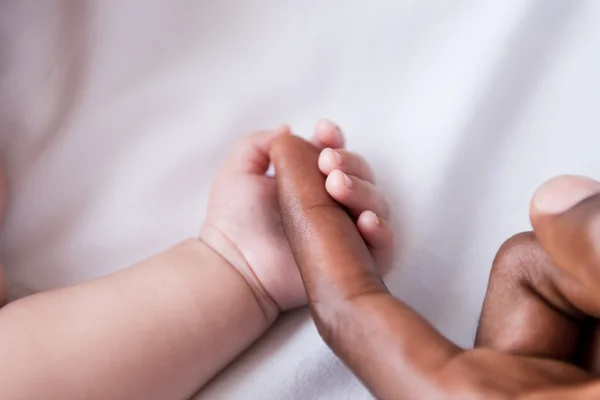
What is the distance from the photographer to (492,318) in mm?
441

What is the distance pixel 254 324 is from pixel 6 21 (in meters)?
0.42

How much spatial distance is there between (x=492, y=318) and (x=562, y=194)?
0.10 metres

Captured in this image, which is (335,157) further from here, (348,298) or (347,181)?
(348,298)

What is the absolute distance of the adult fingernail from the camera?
0.39m

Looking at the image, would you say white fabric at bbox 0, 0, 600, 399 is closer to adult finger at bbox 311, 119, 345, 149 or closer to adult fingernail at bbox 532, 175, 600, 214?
adult finger at bbox 311, 119, 345, 149

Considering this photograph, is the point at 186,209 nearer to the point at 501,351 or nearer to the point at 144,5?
the point at 144,5

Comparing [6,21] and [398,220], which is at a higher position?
[6,21]

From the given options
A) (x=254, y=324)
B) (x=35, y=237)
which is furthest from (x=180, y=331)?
(x=35, y=237)

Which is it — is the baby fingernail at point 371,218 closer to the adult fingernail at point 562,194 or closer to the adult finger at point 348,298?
the adult finger at point 348,298

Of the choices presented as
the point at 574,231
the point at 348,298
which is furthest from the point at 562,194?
the point at 348,298

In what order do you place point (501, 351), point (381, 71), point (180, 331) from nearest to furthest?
1. point (501, 351)
2. point (180, 331)
3. point (381, 71)

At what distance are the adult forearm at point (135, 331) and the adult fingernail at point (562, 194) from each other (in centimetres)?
28

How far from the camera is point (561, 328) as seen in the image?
1.36 ft

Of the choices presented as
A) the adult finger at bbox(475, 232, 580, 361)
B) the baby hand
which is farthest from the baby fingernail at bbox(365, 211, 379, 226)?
the adult finger at bbox(475, 232, 580, 361)
